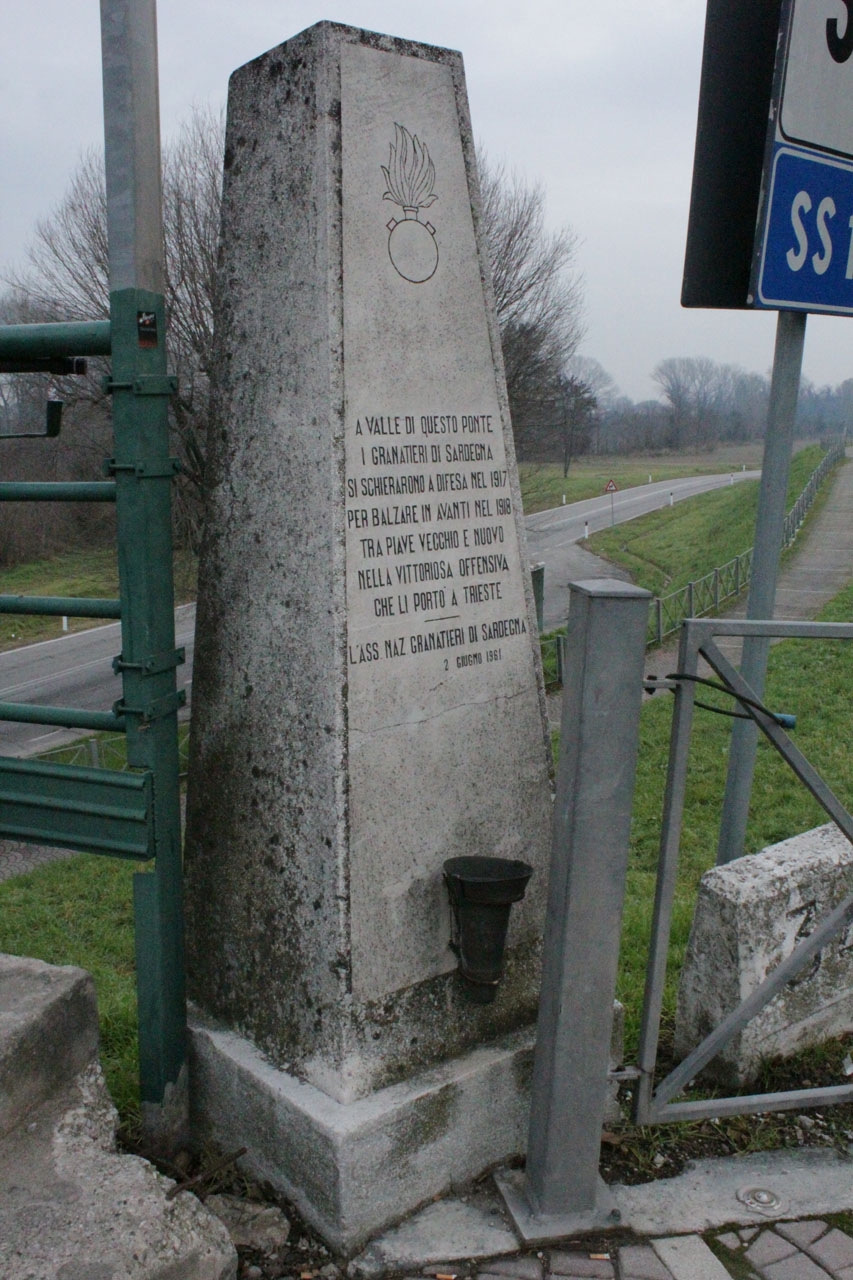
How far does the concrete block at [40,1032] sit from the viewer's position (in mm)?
2361

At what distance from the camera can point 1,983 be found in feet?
8.60

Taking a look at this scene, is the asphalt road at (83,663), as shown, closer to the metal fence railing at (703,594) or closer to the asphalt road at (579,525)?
the asphalt road at (579,525)

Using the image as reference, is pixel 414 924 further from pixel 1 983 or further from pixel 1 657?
pixel 1 657

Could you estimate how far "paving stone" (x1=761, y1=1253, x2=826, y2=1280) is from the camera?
7.68ft

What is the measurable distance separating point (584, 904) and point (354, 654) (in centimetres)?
79

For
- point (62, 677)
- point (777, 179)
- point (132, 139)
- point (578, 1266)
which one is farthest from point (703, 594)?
point (132, 139)

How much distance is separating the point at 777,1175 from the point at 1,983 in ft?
6.65

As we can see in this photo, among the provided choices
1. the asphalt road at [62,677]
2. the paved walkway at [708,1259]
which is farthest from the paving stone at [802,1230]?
the asphalt road at [62,677]

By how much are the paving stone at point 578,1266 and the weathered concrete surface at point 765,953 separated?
0.88 m

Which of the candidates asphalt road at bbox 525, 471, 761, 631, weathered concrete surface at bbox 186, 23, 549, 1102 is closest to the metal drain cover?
weathered concrete surface at bbox 186, 23, 549, 1102

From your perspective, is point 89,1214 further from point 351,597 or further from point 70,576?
point 70,576

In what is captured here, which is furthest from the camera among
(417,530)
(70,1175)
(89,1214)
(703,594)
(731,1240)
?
(703,594)

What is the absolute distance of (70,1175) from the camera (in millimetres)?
2240

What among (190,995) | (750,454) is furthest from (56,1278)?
(750,454)
